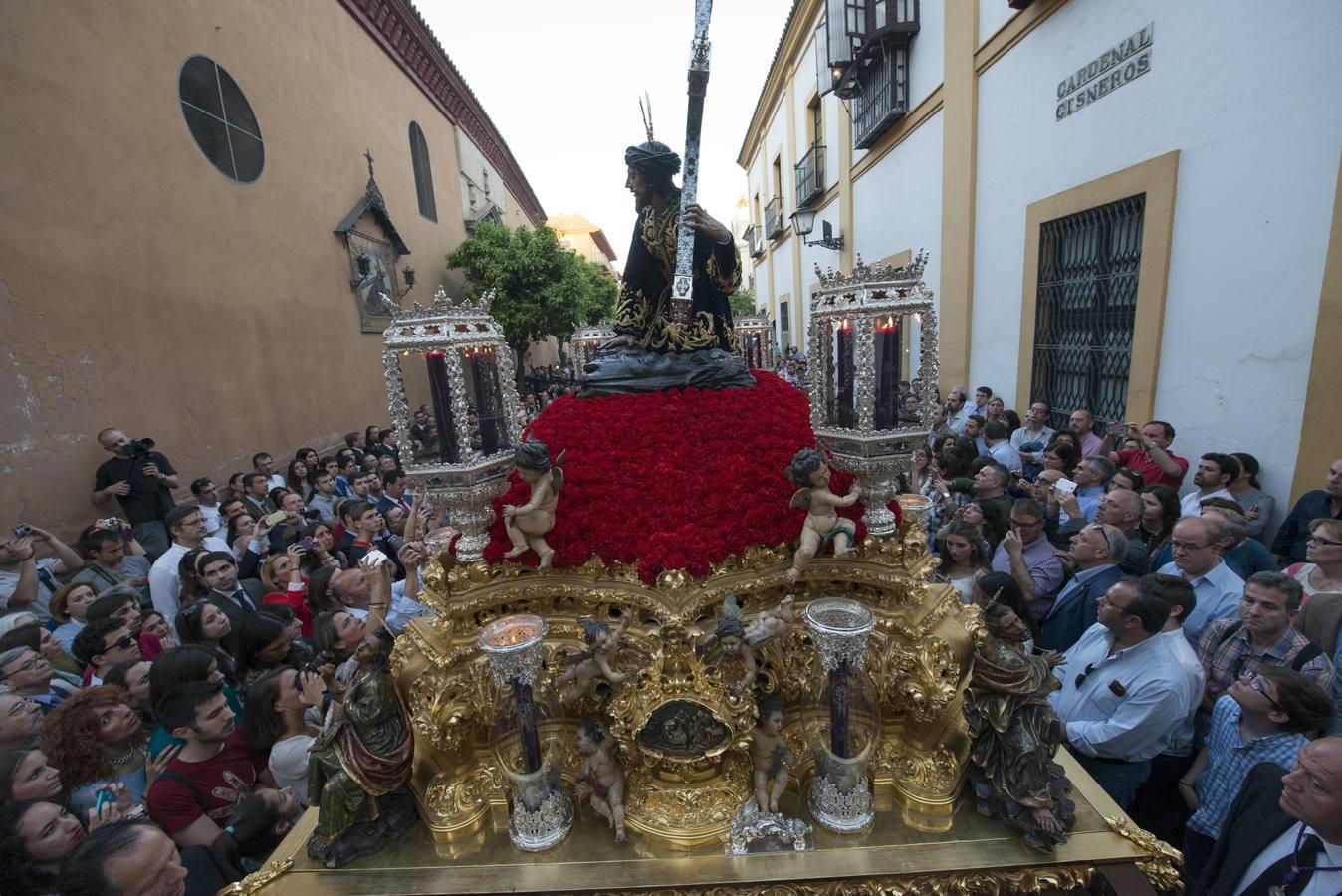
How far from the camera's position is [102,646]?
2.87 metres

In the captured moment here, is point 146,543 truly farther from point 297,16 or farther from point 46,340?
point 297,16

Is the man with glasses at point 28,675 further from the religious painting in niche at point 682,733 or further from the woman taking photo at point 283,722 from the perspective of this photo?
the religious painting in niche at point 682,733

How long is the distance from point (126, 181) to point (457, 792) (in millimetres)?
7419

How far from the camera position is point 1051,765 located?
6.66ft

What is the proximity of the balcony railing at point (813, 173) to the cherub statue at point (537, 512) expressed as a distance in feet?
48.1

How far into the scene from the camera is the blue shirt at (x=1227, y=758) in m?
2.06

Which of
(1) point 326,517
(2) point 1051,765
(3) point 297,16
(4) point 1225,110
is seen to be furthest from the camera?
(3) point 297,16

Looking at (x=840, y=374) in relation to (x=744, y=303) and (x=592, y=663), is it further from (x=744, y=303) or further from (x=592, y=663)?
(x=744, y=303)

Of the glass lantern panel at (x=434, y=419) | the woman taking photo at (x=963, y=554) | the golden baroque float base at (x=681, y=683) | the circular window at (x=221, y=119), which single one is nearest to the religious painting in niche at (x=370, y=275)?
the circular window at (x=221, y=119)

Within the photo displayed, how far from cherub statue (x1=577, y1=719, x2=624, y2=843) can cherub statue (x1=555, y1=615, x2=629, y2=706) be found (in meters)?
0.16

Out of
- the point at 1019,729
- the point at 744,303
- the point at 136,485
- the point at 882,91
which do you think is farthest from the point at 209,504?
the point at 744,303

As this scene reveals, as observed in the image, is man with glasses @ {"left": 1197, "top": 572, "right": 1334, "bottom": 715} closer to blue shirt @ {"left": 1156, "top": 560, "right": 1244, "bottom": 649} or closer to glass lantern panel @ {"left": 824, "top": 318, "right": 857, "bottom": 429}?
blue shirt @ {"left": 1156, "top": 560, "right": 1244, "bottom": 649}

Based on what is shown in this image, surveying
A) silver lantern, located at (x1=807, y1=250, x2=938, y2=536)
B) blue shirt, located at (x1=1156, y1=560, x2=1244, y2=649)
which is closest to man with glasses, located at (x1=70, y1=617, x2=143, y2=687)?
silver lantern, located at (x1=807, y1=250, x2=938, y2=536)

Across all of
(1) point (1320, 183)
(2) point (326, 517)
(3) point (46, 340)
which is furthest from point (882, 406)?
(3) point (46, 340)
